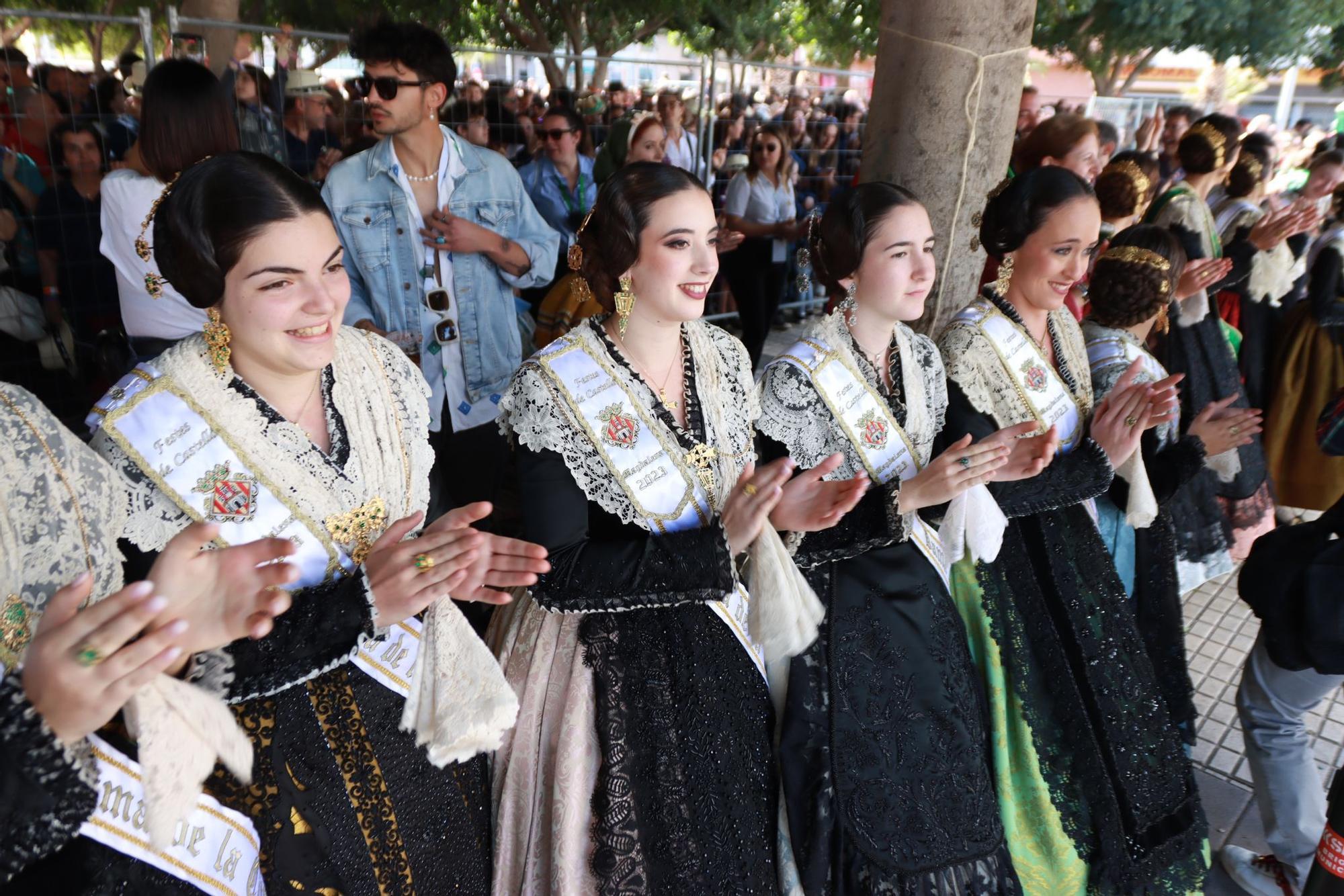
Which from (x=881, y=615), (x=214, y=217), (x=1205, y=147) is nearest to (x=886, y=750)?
(x=881, y=615)

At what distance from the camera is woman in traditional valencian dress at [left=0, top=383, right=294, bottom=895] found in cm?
105

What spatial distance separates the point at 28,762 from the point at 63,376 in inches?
145

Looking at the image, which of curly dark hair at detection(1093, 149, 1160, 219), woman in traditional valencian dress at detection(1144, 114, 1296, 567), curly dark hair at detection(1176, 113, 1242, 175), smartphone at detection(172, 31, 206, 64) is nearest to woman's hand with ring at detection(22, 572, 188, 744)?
woman in traditional valencian dress at detection(1144, 114, 1296, 567)

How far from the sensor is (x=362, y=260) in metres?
2.71

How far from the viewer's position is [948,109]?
9.18 feet

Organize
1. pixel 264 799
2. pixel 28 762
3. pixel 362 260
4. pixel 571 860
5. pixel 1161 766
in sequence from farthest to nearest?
pixel 362 260 → pixel 1161 766 → pixel 571 860 → pixel 264 799 → pixel 28 762

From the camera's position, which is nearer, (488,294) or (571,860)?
(571,860)

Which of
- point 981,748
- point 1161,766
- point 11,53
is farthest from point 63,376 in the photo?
point 1161,766

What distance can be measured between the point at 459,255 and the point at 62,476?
163 centimetres

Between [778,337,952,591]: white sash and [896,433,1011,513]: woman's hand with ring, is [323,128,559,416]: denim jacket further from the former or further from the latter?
[896,433,1011,513]: woman's hand with ring

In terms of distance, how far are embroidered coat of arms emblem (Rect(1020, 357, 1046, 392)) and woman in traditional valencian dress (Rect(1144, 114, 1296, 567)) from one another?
1.06 m

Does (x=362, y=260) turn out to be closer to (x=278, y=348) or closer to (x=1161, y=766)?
(x=278, y=348)

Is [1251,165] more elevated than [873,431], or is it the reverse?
[1251,165]

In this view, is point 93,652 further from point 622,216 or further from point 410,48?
point 410,48
